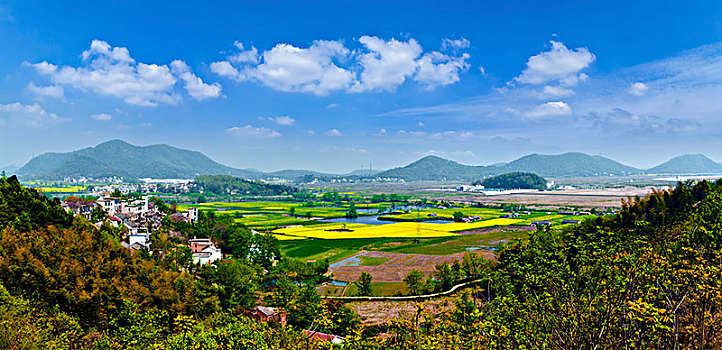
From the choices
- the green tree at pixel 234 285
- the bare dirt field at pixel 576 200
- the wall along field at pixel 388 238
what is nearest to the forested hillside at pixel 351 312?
the green tree at pixel 234 285

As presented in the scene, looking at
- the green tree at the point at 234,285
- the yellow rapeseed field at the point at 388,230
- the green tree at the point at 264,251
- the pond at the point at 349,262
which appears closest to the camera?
the green tree at the point at 234,285

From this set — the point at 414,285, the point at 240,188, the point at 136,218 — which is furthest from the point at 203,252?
the point at 240,188

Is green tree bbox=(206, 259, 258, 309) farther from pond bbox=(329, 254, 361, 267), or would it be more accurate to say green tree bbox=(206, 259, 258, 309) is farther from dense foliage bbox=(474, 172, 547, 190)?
dense foliage bbox=(474, 172, 547, 190)

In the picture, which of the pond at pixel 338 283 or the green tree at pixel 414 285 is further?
the pond at pixel 338 283

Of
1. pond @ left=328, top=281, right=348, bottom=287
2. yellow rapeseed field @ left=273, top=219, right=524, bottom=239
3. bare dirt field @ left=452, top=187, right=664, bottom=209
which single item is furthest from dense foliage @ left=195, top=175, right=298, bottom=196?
pond @ left=328, top=281, right=348, bottom=287

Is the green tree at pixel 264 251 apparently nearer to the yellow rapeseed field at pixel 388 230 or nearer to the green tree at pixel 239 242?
the green tree at pixel 239 242

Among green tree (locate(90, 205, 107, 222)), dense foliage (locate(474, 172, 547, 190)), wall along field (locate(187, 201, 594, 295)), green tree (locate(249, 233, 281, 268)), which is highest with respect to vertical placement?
dense foliage (locate(474, 172, 547, 190))
